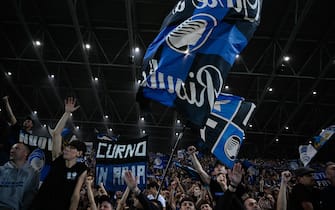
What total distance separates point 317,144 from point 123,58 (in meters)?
10.8

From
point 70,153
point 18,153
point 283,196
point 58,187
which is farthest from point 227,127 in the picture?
point 18,153

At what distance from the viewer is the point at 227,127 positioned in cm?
576

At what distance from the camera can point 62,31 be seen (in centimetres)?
1553

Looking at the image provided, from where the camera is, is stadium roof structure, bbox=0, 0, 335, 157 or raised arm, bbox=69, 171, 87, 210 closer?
raised arm, bbox=69, 171, 87, 210

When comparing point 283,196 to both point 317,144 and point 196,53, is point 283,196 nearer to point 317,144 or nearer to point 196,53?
point 196,53

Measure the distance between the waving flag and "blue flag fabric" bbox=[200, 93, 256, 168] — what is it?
251 centimetres

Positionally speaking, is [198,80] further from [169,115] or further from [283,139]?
[283,139]

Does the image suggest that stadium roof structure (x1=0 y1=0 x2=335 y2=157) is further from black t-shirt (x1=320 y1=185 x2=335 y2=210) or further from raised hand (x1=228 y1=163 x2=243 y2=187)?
raised hand (x1=228 y1=163 x2=243 y2=187)

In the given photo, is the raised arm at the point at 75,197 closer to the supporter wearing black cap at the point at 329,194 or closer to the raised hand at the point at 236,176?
the raised hand at the point at 236,176

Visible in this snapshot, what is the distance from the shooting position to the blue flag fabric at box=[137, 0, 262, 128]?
3648 millimetres

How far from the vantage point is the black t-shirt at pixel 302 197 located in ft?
14.7

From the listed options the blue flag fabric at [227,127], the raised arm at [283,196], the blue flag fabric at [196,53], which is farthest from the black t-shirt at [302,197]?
the blue flag fabric at [196,53]

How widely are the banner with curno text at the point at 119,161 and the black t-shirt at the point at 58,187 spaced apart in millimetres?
2388

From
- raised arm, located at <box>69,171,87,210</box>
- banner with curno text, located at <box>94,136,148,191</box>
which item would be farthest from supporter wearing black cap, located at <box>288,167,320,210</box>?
banner with curno text, located at <box>94,136,148,191</box>
